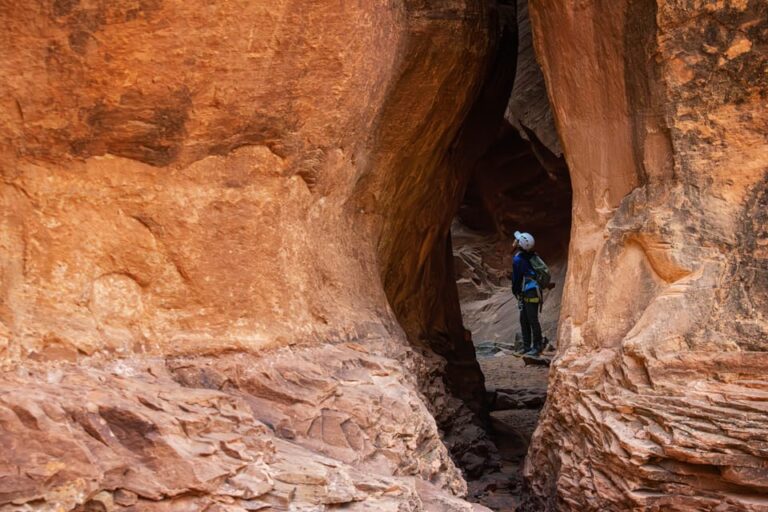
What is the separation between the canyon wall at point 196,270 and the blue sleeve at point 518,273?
4.98 m

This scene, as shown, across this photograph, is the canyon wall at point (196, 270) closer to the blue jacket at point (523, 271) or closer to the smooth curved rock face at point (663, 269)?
the smooth curved rock face at point (663, 269)

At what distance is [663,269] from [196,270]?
2695 mm

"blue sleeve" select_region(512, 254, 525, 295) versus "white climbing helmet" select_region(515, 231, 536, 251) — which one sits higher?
"white climbing helmet" select_region(515, 231, 536, 251)

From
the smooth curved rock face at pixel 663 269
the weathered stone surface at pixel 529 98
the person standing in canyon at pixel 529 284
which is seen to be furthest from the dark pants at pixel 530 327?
the smooth curved rock face at pixel 663 269

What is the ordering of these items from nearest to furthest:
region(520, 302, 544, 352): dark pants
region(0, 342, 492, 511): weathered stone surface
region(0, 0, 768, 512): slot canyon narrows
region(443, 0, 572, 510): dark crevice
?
region(0, 342, 492, 511): weathered stone surface, region(0, 0, 768, 512): slot canyon narrows, region(443, 0, 572, 510): dark crevice, region(520, 302, 544, 352): dark pants

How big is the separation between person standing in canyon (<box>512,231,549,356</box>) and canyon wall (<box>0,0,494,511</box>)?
14.7 feet

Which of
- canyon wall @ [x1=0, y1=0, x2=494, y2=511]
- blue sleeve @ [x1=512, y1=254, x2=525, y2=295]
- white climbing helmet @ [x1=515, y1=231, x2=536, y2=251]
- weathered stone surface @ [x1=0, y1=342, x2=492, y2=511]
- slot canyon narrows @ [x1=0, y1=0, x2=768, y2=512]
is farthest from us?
blue sleeve @ [x1=512, y1=254, x2=525, y2=295]

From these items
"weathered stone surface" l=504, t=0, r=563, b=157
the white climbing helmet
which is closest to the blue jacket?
the white climbing helmet

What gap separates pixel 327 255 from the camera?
4.83 metres

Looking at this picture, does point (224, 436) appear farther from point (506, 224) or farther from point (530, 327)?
point (506, 224)

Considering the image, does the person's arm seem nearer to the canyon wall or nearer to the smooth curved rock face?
the smooth curved rock face

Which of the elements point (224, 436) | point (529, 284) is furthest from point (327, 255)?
point (529, 284)

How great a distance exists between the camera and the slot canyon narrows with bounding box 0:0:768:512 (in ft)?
10.5

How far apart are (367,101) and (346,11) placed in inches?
24.2
